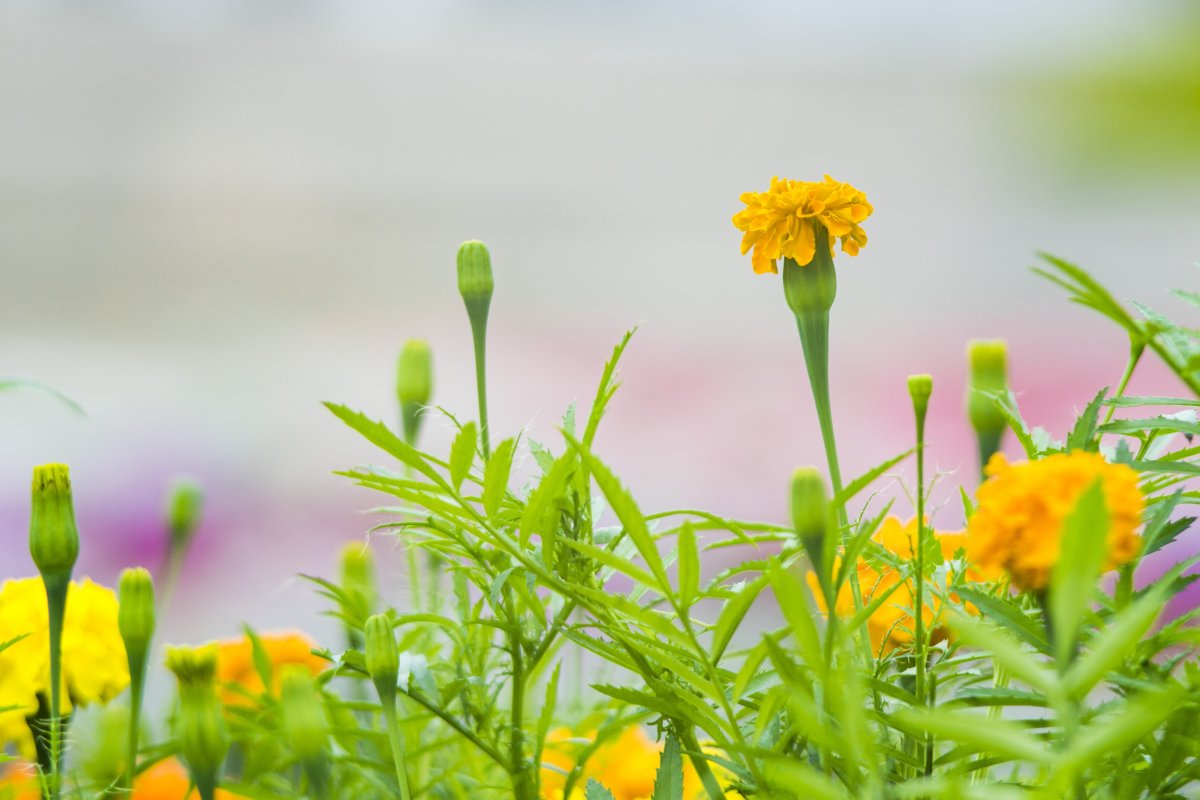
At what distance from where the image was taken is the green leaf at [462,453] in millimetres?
159

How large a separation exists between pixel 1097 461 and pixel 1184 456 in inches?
1.2

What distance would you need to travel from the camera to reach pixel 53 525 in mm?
199

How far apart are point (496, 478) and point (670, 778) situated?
42mm

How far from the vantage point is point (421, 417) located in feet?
0.83

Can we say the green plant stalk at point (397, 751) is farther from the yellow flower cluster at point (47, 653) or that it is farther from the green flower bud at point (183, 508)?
the green flower bud at point (183, 508)

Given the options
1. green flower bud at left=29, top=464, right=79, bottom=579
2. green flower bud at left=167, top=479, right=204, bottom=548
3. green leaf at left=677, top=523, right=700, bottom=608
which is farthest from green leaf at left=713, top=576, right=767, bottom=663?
green flower bud at left=167, top=479, right=204, bottom=548

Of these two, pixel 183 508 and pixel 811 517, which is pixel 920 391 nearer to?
pixel 811 517

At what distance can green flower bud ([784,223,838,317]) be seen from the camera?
0.61 feet

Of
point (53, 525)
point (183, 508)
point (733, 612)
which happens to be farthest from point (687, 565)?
point (183, 508)

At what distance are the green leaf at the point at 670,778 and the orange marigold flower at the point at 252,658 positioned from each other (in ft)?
0.53

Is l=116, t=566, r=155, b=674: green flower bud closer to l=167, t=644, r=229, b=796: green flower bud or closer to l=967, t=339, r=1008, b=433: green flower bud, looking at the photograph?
l=167, t=644, r=229, b=796: green flower bud

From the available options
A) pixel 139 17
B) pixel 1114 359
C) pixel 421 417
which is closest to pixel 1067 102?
pixel 1114 359

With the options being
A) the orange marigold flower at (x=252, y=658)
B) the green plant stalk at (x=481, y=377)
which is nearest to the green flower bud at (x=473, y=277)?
the green plant stalk at (x=481, y=377)

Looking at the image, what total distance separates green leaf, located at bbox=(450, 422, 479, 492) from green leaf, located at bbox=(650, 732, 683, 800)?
42mm
